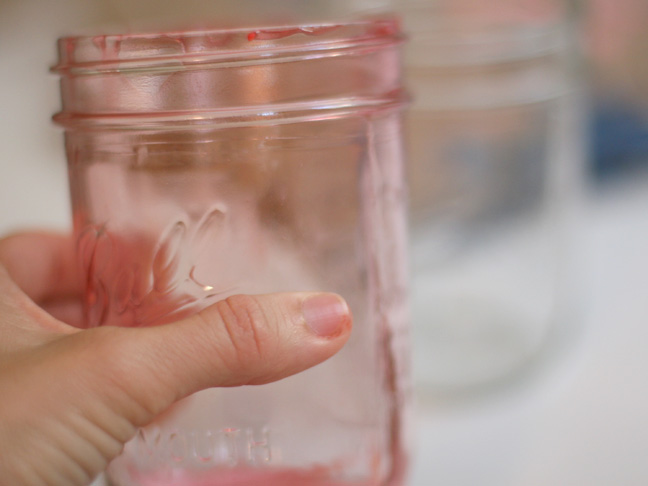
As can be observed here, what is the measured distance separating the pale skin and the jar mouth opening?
0.10 m

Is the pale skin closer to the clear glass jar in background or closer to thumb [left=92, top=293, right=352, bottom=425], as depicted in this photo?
thumb [left=92, top=293, right=352, bottom=425]

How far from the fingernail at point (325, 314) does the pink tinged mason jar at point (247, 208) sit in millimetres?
28

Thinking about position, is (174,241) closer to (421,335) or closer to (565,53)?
(421,335)

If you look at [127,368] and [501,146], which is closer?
[127,368]

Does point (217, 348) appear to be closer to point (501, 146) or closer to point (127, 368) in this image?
point (127, 368)

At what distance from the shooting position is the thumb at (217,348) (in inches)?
10.9

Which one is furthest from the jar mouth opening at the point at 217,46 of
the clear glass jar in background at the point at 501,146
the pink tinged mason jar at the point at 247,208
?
the clear glass jar in background at the point at 501,146

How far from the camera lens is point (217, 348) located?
28 cm

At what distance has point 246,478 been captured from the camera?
323mm

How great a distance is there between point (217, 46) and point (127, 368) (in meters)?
0.14

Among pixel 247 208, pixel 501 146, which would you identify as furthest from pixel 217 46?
pixel 501 146

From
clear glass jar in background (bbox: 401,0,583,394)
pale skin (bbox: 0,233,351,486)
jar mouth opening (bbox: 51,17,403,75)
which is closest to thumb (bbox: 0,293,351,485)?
pale skin (bbox: 0,233,351,486)

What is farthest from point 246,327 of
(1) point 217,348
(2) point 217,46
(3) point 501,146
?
(3) point 501,146

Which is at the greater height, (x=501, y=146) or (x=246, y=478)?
(x=501, y=146)
